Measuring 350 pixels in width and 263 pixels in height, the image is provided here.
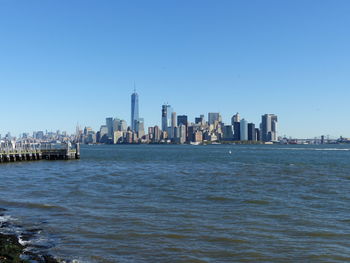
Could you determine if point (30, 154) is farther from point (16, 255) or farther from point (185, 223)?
point (16, 255)

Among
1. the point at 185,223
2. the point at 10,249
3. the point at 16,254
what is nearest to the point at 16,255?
the point at 16,254

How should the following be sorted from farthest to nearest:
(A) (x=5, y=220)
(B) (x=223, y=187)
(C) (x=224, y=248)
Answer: (B) (x=223, y=187), (A) (x=5, y=220), (C) (x=224, y=248)

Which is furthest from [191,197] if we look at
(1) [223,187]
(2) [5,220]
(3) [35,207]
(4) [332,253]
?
(4) [332,253]

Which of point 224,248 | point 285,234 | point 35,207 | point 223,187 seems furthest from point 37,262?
point 223,187

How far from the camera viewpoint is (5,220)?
71.2ft

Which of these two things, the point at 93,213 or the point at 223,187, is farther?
the point at 223,187

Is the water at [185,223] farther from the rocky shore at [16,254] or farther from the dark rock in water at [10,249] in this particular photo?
the dark rock in water at [10,249]

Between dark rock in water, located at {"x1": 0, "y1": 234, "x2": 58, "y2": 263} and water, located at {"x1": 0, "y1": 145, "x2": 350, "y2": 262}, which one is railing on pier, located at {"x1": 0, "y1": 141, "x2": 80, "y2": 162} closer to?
water, located at {"x1": 0, "y1": 145, "x2": 350, "y2": 262}

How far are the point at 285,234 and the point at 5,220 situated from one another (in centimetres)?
1428

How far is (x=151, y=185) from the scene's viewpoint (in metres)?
39.2

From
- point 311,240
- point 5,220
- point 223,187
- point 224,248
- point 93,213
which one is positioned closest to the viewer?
point 224,248

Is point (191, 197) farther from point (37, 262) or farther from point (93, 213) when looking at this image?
point (37, 262)

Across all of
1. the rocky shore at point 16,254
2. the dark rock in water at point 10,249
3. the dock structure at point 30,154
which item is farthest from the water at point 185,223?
the dock structure at point 30,154

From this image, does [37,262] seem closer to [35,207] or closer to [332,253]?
[332,253]
